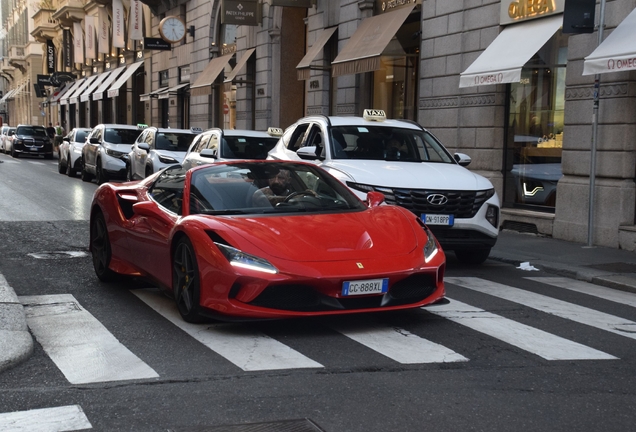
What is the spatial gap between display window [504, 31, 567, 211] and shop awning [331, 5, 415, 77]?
399 centimetres

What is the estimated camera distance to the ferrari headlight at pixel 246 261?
614 centimetres

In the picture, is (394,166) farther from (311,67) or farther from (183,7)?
(183,7)

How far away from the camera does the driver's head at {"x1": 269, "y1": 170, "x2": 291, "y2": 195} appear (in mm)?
7402

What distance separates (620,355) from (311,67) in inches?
709

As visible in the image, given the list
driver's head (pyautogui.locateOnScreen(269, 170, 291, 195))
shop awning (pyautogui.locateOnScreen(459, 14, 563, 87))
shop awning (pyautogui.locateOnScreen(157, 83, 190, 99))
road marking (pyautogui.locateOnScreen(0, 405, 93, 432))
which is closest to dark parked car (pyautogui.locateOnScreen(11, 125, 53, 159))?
shop awning (pyautogui.locateOnScreen(157, 83, 190, 99))

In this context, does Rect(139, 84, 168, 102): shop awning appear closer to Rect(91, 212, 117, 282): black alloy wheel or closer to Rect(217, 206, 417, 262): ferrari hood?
Rect(91, 212, 117, 282): black alloy wheel

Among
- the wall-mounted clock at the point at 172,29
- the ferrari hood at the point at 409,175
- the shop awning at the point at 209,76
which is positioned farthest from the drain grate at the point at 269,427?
the wall-mounted clock at the point at 172,29

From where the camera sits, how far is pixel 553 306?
7.97m

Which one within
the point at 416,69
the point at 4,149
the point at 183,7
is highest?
the point at 183,7

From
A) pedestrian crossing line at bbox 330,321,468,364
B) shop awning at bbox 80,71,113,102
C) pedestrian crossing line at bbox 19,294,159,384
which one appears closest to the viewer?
pedestrian crossing line at bbox 19,294,159,384

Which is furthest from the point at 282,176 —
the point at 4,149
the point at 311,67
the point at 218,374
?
the point at 4,149

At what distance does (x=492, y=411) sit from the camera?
182 inches

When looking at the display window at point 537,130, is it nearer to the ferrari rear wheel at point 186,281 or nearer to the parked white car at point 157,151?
the parked white car at point 157,151

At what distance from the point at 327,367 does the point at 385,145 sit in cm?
628
